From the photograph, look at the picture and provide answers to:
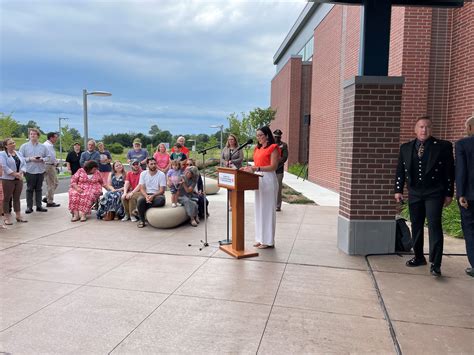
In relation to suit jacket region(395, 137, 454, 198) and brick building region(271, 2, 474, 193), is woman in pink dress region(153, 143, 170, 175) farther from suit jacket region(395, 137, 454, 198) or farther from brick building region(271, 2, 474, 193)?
suit jacket region(395, 137, 454, 198)

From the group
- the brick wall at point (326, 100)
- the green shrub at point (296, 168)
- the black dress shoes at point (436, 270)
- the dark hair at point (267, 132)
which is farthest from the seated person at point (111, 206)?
the green shrub at point (296, 168)

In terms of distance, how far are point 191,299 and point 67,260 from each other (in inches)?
93.3

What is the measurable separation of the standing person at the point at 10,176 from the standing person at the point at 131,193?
7.11ft

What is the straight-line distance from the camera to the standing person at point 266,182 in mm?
5824

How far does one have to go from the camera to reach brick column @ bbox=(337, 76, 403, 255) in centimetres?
564

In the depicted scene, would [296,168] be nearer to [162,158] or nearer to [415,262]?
[162,158]

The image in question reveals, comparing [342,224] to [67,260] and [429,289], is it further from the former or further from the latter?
[67,260]

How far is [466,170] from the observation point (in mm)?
4660

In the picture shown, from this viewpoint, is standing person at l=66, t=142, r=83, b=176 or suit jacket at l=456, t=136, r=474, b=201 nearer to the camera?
suit jacket at l=456, t=136, r=474, b=201

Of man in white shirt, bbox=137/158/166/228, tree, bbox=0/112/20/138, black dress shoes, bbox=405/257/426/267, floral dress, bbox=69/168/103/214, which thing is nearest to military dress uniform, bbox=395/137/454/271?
black dress shoes, bbox=405/257/426/267

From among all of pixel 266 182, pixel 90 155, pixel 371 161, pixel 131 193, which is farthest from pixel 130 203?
pixel 371 161

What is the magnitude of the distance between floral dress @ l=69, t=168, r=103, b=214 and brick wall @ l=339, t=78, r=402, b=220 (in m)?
5.65

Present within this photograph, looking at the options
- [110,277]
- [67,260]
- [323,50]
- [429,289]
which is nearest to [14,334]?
[110,277]

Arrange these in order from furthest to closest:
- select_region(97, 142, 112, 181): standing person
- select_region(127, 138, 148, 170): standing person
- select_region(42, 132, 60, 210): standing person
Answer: select_region(97, 142, 112, 181): standing person, select_region(127, 138, 148, 170): standing person, select_region(42, 132, 60, 210): standing person
